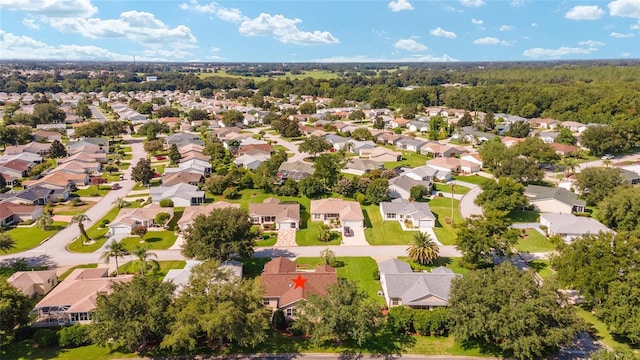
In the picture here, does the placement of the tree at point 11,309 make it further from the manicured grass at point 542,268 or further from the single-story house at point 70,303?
the manicured grass at point 542,268

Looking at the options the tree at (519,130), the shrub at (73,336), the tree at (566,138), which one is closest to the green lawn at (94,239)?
the shrub at (73,336)

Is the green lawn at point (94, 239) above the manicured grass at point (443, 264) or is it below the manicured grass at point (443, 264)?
below

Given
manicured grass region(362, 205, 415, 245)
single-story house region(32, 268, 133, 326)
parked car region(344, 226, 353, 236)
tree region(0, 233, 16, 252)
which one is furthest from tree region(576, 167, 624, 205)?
tree region(0, 233, 16, 252)

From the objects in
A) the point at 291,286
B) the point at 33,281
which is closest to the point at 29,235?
the point at 33,281

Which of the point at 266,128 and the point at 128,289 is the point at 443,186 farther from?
→ the point at 266,128

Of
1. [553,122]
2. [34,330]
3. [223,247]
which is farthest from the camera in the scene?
[553,122]

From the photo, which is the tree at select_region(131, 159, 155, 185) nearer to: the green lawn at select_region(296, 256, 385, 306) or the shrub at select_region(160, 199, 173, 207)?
the shrub at select_region(160, 199, 173, 207)

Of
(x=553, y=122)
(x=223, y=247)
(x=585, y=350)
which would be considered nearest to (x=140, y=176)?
(x=223, y=247)
